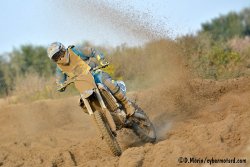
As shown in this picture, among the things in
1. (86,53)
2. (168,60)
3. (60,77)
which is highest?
(168,60)

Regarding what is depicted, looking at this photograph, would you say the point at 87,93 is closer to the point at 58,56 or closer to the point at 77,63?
the point at 77,63

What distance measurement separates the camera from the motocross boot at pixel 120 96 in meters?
10.0

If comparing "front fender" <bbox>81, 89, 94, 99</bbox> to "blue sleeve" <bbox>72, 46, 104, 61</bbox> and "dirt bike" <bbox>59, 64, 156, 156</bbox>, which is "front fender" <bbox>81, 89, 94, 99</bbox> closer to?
"dirt bike" <bbox>59, 64, 156, 156</bbox>

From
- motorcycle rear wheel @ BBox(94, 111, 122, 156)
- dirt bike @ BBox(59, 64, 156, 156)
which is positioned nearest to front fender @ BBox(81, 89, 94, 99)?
dirt bike @ BBox(59, 64, 156, 156)

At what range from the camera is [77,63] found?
9969 millimetres

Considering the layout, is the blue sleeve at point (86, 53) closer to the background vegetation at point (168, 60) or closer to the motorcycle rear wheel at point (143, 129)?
the motorcycle rear wheel at point (143, 129)

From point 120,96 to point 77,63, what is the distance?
3.16ft

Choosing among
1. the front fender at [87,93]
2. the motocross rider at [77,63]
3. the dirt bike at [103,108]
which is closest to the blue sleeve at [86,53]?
the motocross rider at [77,63]

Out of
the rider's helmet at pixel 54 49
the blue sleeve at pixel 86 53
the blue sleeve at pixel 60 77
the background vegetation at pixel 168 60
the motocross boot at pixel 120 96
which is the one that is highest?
the background vegetation at pixel 168 60

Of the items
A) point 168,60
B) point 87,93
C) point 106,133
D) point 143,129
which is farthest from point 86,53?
point 168,60

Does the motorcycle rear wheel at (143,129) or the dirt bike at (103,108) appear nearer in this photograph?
the dirt bike at (103,108)

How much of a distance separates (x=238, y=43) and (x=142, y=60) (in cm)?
529

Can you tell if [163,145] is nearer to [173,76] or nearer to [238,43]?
[173,76]

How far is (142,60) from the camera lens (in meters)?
18.8
